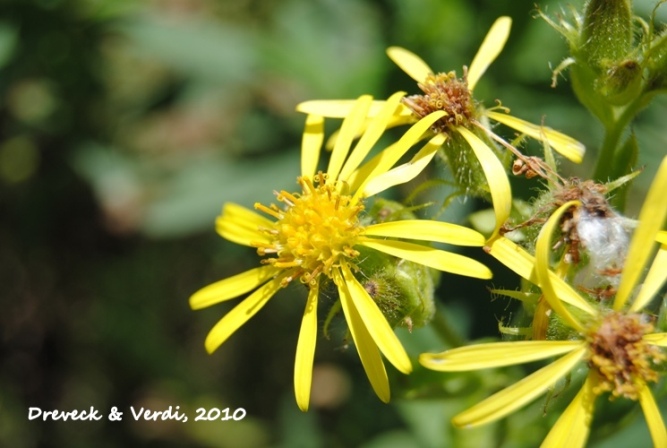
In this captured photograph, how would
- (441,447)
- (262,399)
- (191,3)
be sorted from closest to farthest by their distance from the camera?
(441,447)
(262,399)
(191,3)

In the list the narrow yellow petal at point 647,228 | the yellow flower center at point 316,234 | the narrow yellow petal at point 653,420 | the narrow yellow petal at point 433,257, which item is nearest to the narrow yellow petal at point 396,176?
the yellow flower center at point 316,234

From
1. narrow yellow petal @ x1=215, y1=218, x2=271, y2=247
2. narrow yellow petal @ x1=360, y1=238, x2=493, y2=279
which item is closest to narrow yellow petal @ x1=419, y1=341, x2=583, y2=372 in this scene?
narrow yellow petal @ x1=360, y1=238, x2=493, y2=279

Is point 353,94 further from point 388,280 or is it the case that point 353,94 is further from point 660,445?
point 660,445

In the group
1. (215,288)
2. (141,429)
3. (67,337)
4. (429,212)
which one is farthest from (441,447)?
(67,337)

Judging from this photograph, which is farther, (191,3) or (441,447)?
(191,3)

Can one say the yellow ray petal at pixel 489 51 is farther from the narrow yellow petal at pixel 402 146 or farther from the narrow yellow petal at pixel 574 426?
the narrow yellow petal at pixel 574 426

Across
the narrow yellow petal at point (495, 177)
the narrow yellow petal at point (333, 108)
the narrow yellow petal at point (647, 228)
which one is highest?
the narrow yellow petal at point (333, 108)
